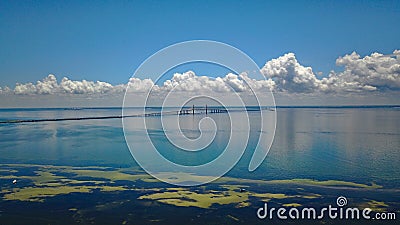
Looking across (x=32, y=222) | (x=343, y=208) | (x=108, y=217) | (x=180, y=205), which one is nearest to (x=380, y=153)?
(x=343, y=208)

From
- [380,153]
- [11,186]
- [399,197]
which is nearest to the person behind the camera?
[399,197]

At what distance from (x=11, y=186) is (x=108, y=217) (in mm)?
9329

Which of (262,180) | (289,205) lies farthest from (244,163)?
(289,205)

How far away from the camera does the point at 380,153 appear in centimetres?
3303

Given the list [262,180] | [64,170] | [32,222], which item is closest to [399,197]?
[262,180]

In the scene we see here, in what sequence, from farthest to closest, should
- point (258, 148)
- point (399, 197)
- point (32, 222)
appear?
point (258, 148), point (399, 197), point (32, 222)

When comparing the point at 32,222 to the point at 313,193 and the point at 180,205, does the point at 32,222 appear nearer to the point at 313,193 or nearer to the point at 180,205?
the point at 180,205

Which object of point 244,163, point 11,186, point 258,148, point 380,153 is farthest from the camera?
point 258,148

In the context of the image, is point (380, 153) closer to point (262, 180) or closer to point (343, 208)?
point (262, 180)

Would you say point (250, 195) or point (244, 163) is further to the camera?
point (244, 163)

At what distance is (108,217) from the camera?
16.6 m

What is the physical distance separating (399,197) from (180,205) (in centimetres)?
1192

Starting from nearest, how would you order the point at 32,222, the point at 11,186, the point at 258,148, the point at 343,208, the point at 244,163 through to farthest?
the point at 32,222 < the point at 343,208 < the point at 11,186 < the point at 244,163 < the point at 258,148

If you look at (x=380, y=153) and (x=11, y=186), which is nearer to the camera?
(x=11, y=186)
